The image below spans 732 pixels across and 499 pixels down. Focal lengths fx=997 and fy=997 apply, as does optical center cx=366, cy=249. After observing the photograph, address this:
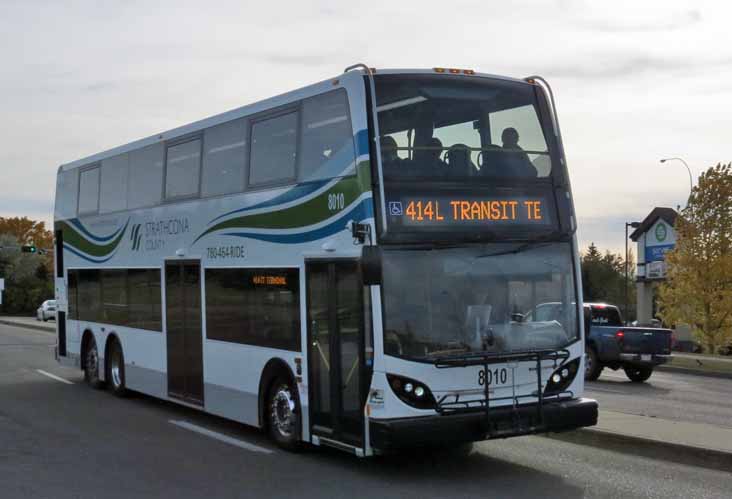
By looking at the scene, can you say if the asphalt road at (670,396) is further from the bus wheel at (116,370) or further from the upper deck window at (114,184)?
the upper deck window at (114,184)

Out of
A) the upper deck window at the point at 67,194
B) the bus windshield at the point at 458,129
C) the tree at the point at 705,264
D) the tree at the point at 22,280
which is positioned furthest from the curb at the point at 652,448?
the tree at the point at 22,280

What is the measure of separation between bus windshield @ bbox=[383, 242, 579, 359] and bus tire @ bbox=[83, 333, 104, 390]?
10.1m

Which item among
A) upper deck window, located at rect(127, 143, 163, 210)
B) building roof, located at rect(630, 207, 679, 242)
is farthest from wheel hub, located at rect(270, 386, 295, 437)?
building roof, located at rect(630, 207, 679, 242)

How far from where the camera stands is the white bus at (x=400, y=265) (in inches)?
380

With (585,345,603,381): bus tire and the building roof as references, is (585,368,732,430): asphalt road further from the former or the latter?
the building roof

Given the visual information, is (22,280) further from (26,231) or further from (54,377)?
(54,377)

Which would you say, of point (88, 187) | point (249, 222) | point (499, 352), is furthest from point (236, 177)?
point (88, 187)

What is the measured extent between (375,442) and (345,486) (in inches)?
20.9

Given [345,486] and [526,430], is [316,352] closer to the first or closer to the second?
[345,486]

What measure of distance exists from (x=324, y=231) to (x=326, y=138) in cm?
101

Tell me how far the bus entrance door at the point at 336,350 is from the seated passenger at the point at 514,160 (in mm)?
1943

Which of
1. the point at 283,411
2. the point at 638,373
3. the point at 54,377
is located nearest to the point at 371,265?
the point at 283,411

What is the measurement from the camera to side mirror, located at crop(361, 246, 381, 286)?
30.6 feet

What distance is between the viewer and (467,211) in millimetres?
10094
